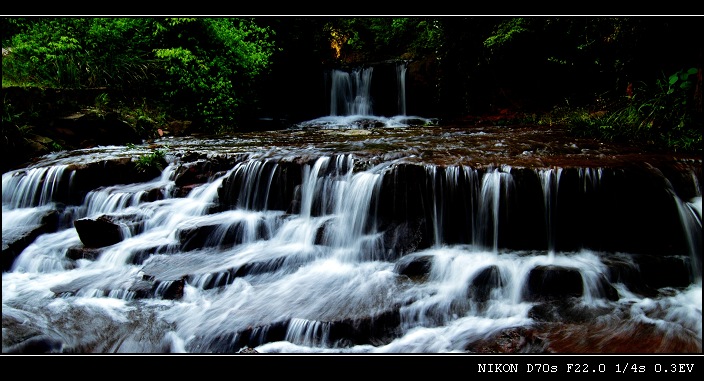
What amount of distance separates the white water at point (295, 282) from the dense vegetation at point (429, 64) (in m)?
3.79

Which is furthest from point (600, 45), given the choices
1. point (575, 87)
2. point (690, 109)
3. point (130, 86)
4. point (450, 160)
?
point (130, 86)

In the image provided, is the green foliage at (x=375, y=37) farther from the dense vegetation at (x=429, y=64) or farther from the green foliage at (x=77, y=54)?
the green foliage at (x=77, y=54)

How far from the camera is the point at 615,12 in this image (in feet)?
11.3

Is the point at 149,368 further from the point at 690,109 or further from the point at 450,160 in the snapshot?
the point at 690,109

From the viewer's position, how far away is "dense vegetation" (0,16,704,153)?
26.5ft

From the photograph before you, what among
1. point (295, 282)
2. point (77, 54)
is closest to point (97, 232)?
point (295, 282)

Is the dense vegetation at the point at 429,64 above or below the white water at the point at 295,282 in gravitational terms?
above

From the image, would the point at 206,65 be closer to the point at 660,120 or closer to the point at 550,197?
the point at 550,197

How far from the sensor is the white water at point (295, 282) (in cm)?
397

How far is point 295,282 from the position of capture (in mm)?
4973

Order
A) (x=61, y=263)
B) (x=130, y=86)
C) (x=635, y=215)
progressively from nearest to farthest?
(x=635, y=215)
(x=61, y=263)
(x=130, y=86)

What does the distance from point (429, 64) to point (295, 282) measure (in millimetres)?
11839

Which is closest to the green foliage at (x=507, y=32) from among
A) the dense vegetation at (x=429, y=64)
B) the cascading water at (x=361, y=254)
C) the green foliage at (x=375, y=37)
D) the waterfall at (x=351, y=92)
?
the dense vegetation at (x=429, y=64)

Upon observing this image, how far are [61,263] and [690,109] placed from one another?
30.1ft
